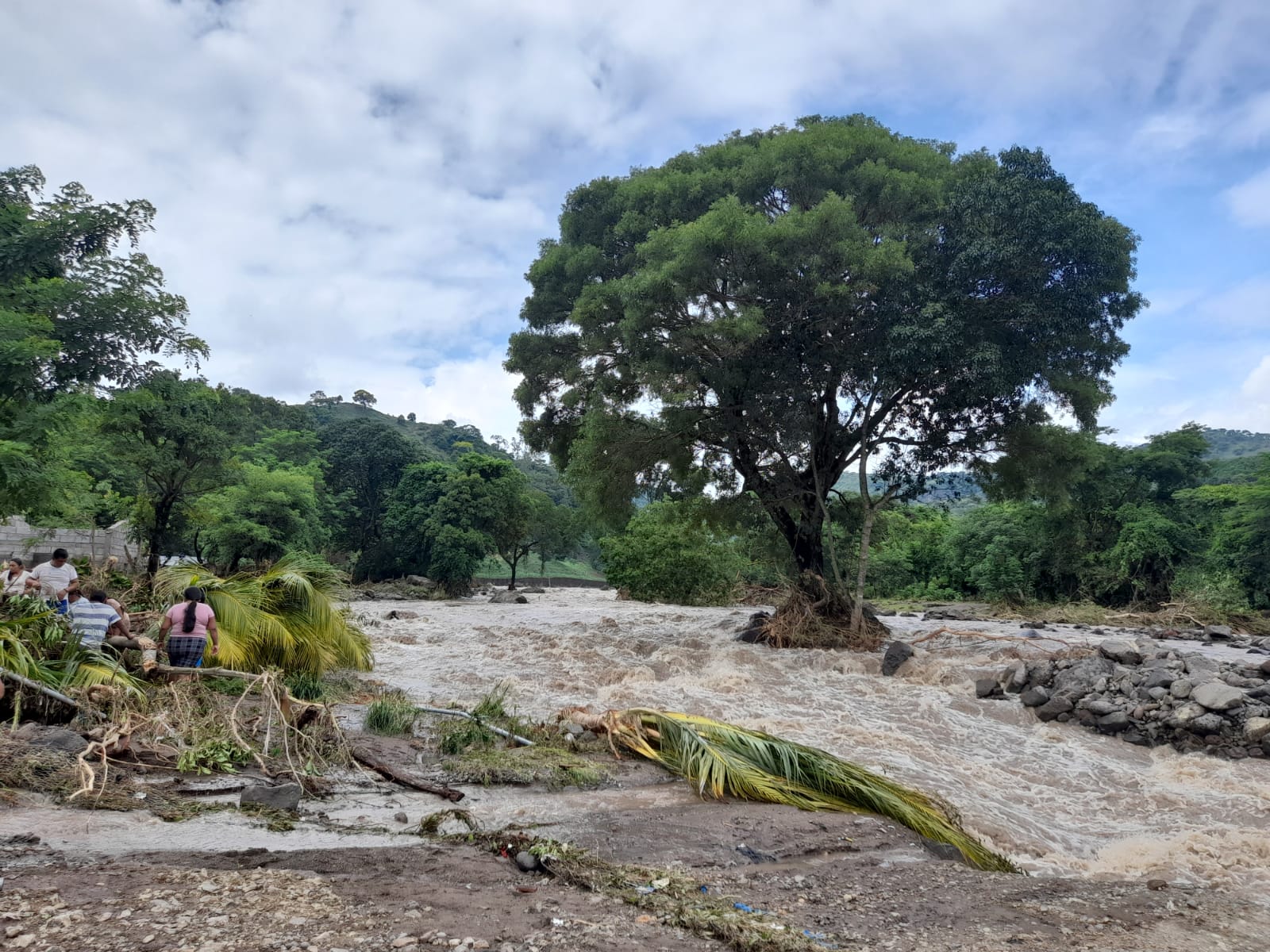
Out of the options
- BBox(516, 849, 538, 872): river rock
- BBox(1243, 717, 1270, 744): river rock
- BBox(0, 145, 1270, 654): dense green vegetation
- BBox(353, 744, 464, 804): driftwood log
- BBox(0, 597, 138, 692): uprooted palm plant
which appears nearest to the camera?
BBox(516, 849, 538, 872): river rock

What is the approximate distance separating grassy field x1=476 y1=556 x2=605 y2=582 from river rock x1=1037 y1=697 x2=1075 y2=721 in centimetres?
5352

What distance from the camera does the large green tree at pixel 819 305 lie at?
591 inches

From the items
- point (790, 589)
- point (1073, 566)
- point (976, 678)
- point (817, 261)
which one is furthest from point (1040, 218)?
point (1073, 566)

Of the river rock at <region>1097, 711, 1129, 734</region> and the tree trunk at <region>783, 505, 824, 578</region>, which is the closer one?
the river rock at <region>1097, 711, 1129, 734</region>

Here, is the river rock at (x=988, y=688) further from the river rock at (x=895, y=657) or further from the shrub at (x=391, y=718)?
the shrub at (x=391, y=718)

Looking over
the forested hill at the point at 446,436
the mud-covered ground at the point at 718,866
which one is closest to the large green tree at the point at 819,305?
the mud-covered ground at the point at 718,866

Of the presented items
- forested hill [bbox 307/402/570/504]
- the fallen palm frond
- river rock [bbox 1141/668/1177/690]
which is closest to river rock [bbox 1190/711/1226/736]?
river rock [bbox 1141/668/1177/690]

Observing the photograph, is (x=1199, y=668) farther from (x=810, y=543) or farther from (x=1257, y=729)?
(x=810, y=543)

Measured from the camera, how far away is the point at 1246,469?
33.7 meters

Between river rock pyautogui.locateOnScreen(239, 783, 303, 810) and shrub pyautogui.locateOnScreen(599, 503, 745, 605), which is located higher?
shrub pyautogui.locateOnScreen(599, 503, 745, 605)

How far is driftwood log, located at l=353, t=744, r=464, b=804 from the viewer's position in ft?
20.0

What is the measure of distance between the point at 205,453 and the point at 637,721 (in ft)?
77.3

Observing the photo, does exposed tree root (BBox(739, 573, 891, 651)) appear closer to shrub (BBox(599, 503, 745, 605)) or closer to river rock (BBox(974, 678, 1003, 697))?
river rock (BBox(974, 678, 1003, 697))

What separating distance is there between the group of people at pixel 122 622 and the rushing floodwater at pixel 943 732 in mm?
3411
